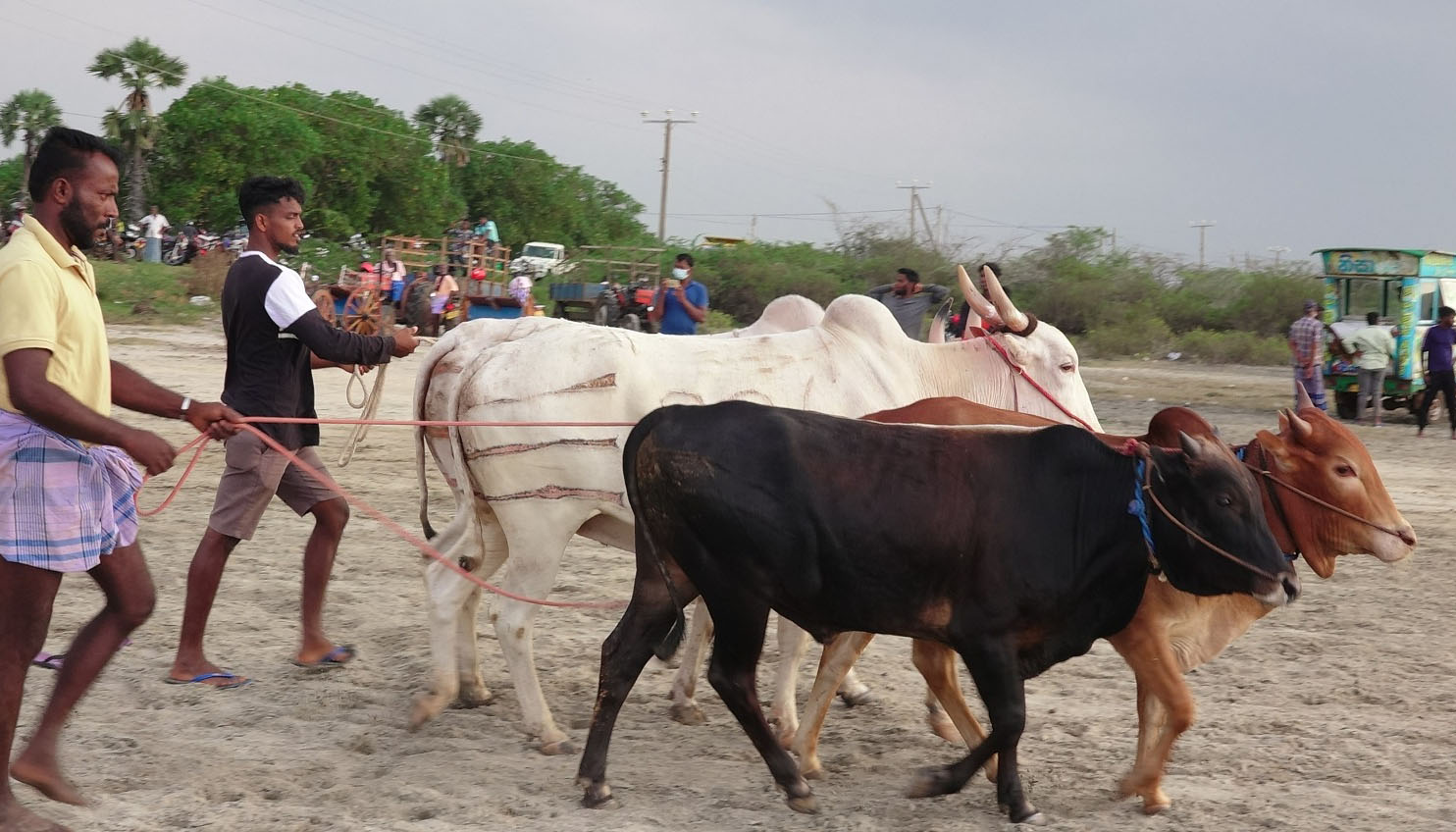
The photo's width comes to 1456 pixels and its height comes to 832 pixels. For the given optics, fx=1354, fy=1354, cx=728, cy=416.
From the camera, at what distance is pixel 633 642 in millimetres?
4848

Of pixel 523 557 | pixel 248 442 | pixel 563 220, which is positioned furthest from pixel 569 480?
pixel 563 220

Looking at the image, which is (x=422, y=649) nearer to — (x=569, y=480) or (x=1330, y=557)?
(x=569, y=480)

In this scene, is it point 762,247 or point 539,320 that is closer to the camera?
point 539,320

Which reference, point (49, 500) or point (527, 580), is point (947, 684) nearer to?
point (527, 580)

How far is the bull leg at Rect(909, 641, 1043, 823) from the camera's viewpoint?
14.5 feet

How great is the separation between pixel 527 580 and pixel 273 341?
1.45m

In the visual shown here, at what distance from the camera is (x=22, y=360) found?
3.82 meters

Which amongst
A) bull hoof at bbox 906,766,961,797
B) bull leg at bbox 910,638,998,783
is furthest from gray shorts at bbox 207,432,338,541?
bull hoof at bbox 906,766,961,797

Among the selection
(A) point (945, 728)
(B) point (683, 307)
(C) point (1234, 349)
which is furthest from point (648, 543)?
(C) point (1234, 349)

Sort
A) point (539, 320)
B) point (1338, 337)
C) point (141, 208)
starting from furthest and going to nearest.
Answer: point (141, 208)
point (1338, 337)
point (539, 320)

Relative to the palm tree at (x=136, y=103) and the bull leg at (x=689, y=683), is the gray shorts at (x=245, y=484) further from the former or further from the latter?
the palm tree at (x=136, y=103)

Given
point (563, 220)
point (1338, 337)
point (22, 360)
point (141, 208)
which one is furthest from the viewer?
point (563, 220)

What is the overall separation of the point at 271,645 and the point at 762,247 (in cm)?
3913

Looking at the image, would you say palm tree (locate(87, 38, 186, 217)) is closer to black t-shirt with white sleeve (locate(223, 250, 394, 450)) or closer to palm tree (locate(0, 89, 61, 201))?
palm tree (locate(0, 89, 61, 201))
